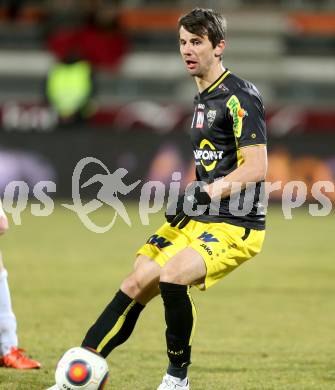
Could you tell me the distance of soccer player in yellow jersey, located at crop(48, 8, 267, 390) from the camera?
521 centimetres

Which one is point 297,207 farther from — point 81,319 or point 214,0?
point 81,319

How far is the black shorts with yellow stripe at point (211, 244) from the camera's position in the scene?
205 inches

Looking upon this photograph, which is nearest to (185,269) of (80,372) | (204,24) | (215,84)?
(80,372)

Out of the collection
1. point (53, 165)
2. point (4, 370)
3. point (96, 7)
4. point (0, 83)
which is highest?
point (96, 7)

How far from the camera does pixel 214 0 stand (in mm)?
22172

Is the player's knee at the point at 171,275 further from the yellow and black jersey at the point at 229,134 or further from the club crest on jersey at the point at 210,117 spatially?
the club crest on jersey at the point at 210,117

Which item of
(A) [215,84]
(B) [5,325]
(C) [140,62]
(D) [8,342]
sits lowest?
(D) [8,342]

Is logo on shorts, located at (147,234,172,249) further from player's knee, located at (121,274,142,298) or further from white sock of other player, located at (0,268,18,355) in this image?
white sock of other player, located at (0,268,18,355)

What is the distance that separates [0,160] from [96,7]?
22.8ft

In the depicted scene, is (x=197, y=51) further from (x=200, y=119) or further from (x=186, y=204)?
(x=186, y=204)

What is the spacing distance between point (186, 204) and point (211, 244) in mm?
255

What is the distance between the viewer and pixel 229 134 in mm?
5383

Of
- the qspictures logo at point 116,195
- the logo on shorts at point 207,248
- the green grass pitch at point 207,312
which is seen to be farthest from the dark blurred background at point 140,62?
the logo on shorts at point 207,248

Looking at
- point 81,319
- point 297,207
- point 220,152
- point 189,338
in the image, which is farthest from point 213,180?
point 297,207
